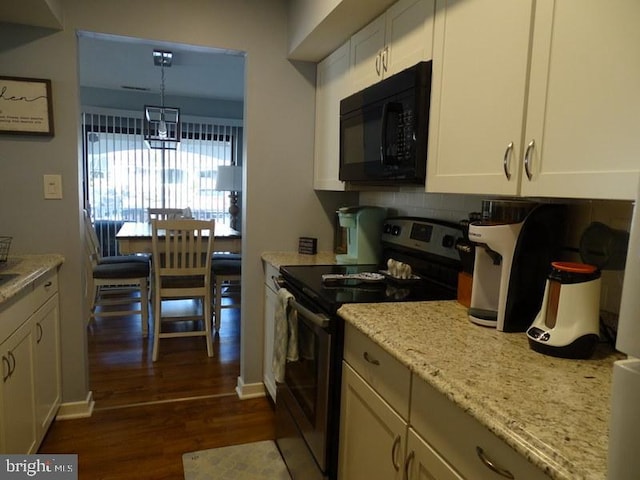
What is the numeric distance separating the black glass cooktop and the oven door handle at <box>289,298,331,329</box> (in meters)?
0.04

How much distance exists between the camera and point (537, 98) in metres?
1.07

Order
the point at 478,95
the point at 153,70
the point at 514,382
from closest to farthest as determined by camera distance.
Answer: the point at 514,382 → the point at 478,95 → the point at 153,70

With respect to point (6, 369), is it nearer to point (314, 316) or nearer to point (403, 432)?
point (314, 316)

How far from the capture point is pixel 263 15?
2500mm

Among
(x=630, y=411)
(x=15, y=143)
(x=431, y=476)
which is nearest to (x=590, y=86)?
(x=630, y=411)

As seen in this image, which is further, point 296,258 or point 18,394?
point 296,258

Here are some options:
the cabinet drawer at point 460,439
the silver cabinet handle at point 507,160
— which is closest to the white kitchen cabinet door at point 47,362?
the cabinet drawer at point 460,439

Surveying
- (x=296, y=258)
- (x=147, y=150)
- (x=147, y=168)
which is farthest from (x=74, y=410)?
(x=147, y=150)

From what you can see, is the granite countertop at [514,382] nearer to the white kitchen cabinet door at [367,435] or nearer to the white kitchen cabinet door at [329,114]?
the white kitchen cabinet door at [367,435]

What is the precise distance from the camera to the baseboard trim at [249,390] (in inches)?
105

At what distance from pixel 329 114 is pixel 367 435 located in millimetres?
1740

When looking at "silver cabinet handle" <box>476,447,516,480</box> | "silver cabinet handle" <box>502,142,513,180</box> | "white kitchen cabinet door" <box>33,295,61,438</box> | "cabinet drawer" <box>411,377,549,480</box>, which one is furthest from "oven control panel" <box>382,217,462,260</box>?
"white kitchen cabinet door" <box>33,295,61,438</box>

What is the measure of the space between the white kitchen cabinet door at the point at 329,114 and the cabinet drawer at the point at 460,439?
4.66ft
